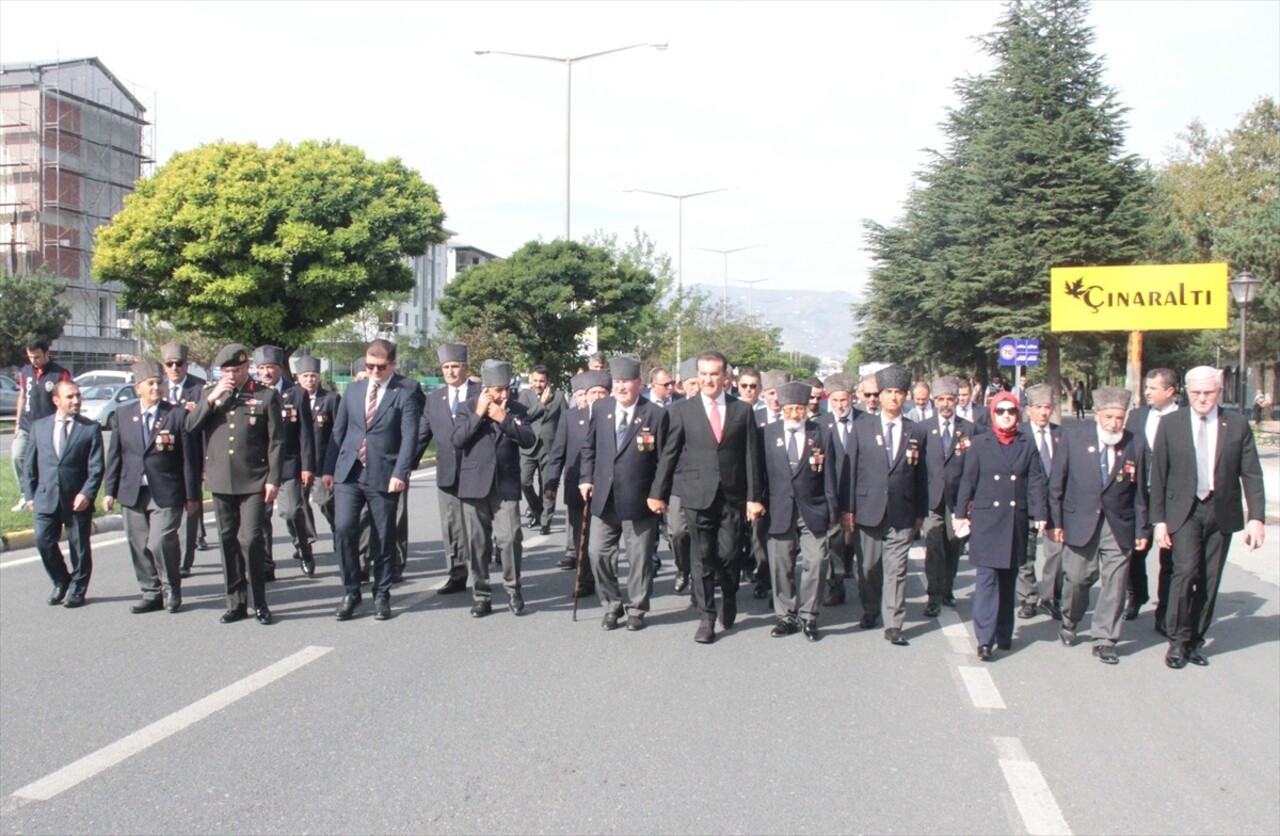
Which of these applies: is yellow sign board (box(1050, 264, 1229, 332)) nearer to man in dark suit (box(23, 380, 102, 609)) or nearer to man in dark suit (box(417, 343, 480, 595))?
man in dark suit (box(417, 343, 480, 595))

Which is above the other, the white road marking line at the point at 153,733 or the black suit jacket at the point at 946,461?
the black suit jacket at the point at 946,461

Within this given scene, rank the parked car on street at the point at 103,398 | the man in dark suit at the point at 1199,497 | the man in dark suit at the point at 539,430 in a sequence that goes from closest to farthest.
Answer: the man in dark suit at the point at 1199,497 → the man in dark suit at the point at 539,430 → the parked car on street at the point at 103,398

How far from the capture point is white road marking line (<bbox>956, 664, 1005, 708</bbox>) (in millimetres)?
6258

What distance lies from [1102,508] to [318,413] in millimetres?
6340

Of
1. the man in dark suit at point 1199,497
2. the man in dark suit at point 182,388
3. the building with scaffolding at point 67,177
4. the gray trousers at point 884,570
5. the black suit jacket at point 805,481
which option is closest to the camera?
the man in dark suit at point 1199,497

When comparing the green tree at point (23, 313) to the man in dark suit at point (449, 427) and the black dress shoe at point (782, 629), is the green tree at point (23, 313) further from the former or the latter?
the black dress shoe at point (782, 629)

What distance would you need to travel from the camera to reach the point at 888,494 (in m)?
7.86

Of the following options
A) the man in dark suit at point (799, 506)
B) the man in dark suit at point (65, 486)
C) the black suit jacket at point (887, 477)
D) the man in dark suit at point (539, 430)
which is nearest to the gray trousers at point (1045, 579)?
the black suit jacket at point (887, 477)

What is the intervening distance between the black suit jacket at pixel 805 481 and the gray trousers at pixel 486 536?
188 centimetres

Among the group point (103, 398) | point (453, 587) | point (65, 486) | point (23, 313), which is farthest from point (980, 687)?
point (23, 313)

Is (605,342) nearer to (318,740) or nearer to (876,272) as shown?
(876,272)

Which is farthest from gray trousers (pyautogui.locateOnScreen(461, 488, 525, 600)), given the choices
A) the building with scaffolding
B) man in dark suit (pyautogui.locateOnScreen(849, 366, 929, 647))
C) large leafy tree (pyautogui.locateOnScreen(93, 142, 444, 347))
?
the building with scaffolding

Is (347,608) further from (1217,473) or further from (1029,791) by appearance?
(1217,473)

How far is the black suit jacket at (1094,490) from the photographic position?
7.42 metres
